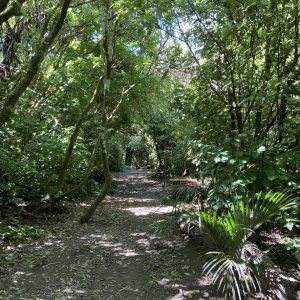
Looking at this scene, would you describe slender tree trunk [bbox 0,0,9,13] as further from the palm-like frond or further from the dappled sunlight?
the dappled sunlight

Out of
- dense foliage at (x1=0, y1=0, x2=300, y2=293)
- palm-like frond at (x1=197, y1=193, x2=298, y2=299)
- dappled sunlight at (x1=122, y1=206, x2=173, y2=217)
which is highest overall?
dense foliage at (x1=0, y1=0, x2=300, y2=293)

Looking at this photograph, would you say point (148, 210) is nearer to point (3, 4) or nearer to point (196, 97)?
point (196, 97)

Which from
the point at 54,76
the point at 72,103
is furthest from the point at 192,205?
the point at 54,76

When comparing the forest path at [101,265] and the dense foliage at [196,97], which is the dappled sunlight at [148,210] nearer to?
the forest path at [101,265]

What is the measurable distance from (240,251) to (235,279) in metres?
0.41

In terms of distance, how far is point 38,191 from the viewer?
26.2 feet

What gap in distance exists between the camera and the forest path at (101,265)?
13.9 ft

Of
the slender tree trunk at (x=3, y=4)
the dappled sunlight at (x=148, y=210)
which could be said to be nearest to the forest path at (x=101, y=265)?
the dappled sunlight at (x=148, y=210)

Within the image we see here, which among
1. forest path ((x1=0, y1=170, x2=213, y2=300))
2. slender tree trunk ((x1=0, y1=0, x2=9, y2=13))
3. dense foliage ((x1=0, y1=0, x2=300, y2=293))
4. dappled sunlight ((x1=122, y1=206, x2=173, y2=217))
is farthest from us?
→ dappled sunlight ((x1=122, y1=206, x2=173, y2=217))

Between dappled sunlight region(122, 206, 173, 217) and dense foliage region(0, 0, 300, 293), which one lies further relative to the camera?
dappled sunlight region(122, 206, 173, 217)

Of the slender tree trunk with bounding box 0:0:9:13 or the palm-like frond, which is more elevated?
the slender tree trunk with bounding box 0:0:9:13

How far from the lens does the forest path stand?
4.24 meters

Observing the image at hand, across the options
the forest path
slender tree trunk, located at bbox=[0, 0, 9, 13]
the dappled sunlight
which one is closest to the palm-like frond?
the forest path

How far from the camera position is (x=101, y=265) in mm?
5191
